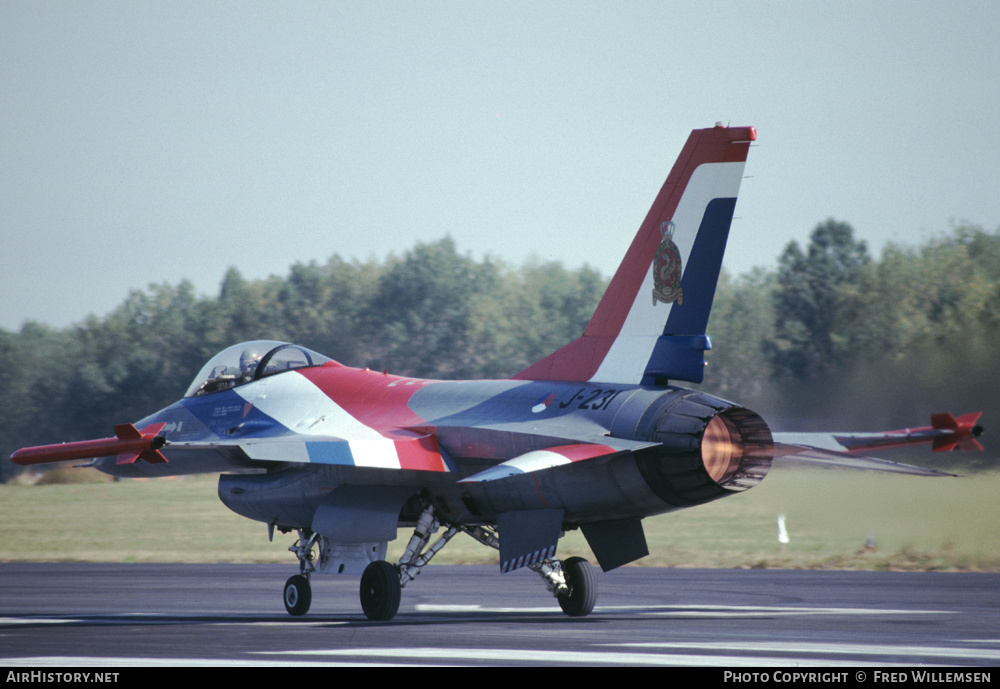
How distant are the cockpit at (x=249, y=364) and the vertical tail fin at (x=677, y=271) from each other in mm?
5246

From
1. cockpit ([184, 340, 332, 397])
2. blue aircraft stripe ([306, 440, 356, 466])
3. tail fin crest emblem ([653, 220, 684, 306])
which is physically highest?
tail fin crest emblem ([653, 220, 684, 306])

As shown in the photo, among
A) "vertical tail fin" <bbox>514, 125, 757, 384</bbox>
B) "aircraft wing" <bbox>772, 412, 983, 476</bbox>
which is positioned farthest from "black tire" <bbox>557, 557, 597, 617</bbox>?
"aircraft wing" <bbox>772, 412, 983, 476</bbox>

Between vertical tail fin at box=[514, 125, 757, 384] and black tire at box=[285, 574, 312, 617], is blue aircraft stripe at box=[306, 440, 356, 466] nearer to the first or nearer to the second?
black tire at box=[285, 574, 312, 617]

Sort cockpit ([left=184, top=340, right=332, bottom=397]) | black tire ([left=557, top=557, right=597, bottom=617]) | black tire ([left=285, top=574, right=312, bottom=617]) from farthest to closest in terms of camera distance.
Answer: cockpit ([left=184, top=340, right=332, bottom=397])
black tire ([left=285, top=574, right=312, bottom=617])
black tire ([left=557, top=557, right=597, bottom=617])

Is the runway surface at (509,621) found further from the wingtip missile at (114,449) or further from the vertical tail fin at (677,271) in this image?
the vertical tail fin at (677,271)

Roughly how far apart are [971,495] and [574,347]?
418 inches

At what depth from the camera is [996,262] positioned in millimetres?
49688

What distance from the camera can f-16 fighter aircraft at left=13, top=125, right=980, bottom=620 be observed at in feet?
41.1

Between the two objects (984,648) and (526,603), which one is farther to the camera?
(526,603)

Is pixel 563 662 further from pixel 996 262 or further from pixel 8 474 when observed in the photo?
pixel 996 262

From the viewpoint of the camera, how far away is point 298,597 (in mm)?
15484

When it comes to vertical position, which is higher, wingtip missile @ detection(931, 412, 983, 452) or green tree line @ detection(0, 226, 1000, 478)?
green tree line @ detection(0, 226, 1000, 478)

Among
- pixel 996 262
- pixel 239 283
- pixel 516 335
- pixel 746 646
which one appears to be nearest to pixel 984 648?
pixel 746 646

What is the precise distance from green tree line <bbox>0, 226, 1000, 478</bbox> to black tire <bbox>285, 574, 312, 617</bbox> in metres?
13.5
